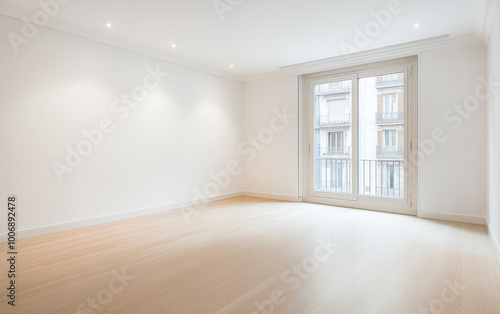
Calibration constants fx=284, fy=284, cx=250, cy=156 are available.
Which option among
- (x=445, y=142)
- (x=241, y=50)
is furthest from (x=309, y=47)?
(x=445, y=142)

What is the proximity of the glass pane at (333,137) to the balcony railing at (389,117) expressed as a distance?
1.65 ft

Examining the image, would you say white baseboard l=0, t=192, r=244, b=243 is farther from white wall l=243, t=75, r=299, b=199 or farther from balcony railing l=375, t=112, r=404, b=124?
balcony railing l=375, t=112, r=404, b=124

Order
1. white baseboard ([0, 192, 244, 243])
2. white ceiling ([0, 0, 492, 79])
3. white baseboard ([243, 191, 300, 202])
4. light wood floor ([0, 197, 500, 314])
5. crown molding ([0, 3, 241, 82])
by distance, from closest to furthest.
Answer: light wood floor ([0, 197, 500, 314]) < white ceiling ([0, 0, 492, 79]) < crown molding ([0, 3, 241, 82]) < white baseboard ([0, 192, 244, 243]) < white baseboard ([243, 191, 300, 202])

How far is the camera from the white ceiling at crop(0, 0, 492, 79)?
10.7 feet

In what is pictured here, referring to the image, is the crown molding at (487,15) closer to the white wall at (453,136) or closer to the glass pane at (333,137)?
the white wall at (453,136)

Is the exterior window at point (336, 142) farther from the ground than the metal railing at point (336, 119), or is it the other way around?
the metal railing at point (336, 119)

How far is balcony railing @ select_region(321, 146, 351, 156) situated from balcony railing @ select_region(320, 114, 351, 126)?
19.5 inches

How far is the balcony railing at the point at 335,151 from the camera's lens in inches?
215

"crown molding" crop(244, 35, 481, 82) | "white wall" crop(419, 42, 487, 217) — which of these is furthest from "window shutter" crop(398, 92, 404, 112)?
"crown molding" crop(244, 35, 481, 82)

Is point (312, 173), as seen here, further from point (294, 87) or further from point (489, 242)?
point (489, 242)

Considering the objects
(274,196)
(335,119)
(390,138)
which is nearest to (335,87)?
(335,119)

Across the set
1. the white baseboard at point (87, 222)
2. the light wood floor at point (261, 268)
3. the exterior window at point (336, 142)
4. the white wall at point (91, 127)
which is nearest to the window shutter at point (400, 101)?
the exterior window at point (336, 142)

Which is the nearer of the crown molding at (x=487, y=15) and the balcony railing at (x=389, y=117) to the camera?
the crown molding at (x=487, y=15)

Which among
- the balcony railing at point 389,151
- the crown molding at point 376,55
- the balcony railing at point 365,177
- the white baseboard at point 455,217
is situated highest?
the crown molding at point 376,55
